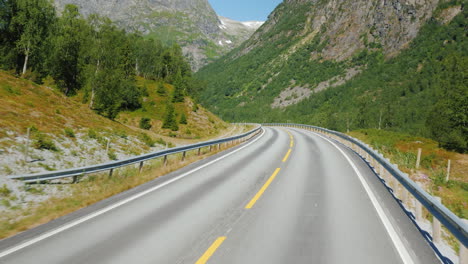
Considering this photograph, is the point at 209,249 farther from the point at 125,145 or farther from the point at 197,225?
the point at 125,145

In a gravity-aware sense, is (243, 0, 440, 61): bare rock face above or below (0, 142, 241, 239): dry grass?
above

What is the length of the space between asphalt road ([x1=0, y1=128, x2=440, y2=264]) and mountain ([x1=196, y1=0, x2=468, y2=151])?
211 feet

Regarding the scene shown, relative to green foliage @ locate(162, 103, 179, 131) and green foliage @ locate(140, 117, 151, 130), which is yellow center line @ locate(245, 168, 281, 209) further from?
green foliage @ locate(140, 117, 151, 130)

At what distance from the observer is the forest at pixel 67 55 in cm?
4303

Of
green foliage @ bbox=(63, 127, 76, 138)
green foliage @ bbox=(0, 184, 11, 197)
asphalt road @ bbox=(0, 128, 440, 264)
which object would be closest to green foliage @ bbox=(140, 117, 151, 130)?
green foliage @ bbox=(63, 127, 76, 138)

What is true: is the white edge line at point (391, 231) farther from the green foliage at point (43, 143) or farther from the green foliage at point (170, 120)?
the green foliage at point (170, 120)

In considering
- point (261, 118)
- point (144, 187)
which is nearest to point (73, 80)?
point (144, 187)

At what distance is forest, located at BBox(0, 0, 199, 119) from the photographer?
43034mm

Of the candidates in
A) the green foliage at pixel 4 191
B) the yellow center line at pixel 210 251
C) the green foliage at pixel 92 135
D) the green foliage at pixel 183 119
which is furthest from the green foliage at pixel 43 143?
the green foliage at pixel 183 119

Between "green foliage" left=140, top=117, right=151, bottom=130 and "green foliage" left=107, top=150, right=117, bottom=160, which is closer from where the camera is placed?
"green foliage" left=107, top=150, right=117, bottom=160

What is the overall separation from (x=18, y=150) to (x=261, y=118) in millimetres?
133415

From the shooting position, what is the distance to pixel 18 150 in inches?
531

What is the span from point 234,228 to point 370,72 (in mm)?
143497

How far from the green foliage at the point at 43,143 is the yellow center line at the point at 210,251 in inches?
522
